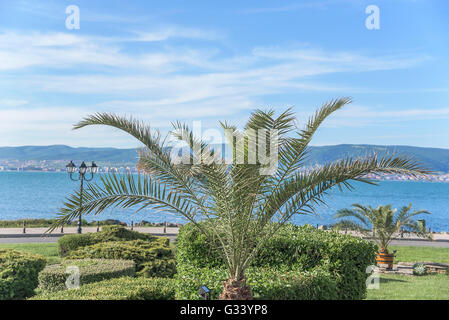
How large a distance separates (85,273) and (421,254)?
62.2 feet

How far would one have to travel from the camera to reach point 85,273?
878cm

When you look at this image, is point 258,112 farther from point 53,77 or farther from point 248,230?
point 53,77

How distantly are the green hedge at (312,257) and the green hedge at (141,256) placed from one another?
2.89m

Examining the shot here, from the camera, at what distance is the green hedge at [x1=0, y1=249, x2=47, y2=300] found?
30.5ft

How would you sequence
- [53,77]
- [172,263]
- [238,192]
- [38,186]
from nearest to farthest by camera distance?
[238,192] < [172,263] < [53,77] < [38,186]

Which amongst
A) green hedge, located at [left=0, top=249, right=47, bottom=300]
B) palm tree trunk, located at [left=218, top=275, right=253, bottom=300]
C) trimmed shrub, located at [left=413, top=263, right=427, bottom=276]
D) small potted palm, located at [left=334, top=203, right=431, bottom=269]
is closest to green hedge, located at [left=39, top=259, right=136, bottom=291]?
green hedge, located at [left=0, top=249, right=47, bottom=300]

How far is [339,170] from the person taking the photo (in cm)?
647

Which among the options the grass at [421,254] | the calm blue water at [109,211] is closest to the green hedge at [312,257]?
the grass at [421,254]

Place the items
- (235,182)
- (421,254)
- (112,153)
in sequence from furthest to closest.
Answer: (112,153) < (421,254) < (235,182)

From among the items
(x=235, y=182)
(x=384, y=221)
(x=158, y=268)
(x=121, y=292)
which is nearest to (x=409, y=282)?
(x=384, y=221)

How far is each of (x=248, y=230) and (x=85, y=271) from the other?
395 cm

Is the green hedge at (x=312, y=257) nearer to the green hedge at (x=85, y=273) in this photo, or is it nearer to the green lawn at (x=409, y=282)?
the green hedge at (x=85, y=273)

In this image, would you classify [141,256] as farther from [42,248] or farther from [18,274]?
[42,248]
